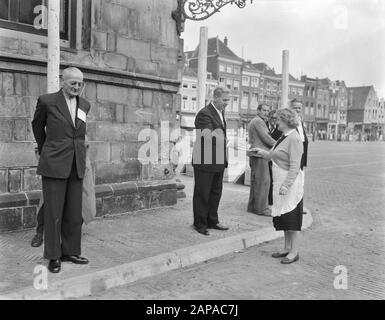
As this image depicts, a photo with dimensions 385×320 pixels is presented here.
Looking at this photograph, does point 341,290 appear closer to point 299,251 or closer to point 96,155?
point 299,251

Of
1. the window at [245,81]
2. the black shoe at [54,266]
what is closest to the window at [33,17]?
the black shoe at [54,266]

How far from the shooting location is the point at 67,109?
4.32 m

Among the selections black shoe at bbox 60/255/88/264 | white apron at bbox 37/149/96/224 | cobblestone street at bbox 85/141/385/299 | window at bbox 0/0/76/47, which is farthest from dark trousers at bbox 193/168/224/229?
window at bbox 0/0/76/47

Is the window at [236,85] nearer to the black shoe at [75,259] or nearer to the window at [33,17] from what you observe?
the window at [33,17]

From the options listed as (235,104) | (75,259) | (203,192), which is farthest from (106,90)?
(235,104)

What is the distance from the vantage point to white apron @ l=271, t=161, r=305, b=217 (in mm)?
5078

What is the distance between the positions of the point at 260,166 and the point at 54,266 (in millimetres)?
4244

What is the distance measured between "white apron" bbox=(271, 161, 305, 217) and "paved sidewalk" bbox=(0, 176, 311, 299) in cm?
93

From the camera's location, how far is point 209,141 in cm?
603

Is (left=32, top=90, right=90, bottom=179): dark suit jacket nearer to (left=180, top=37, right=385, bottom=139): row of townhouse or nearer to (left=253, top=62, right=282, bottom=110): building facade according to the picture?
(left=180, top=37, right=385, bottom=139): row of townhouse

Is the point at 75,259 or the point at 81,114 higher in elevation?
the point at 81,114

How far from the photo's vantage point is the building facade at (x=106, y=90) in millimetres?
5719

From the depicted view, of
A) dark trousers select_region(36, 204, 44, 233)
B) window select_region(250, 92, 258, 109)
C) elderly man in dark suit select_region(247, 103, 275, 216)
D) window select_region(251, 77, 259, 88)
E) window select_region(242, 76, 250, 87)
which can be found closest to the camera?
dark trousers select_region(36, 204, 44, 233)

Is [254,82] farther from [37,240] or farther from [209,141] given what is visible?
[37,240]
